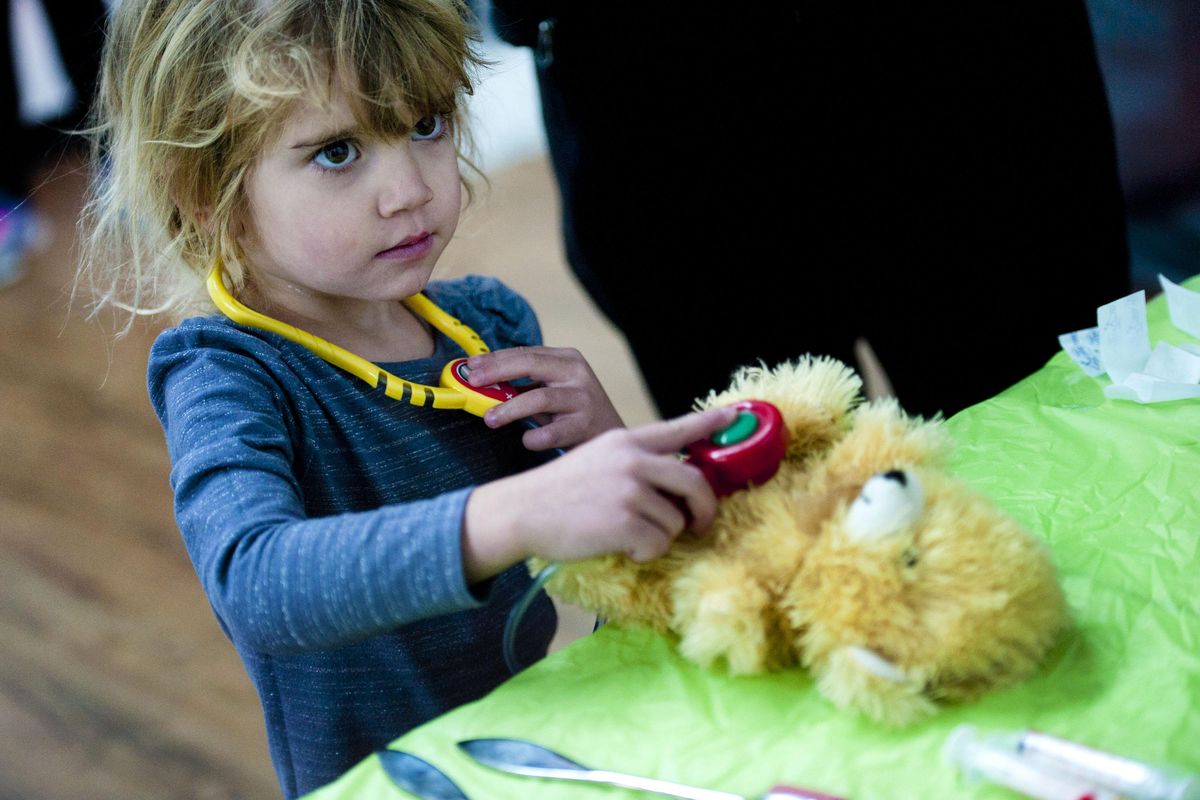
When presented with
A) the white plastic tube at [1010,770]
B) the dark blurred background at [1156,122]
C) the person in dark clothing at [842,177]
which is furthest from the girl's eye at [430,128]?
the dark blurred background at [1156,122]

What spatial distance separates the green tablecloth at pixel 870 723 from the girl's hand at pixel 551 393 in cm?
22

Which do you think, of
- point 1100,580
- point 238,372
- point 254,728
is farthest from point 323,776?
point 254,728

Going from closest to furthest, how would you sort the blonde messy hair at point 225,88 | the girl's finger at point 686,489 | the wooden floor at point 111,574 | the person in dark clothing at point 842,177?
the girl's finger at point 686,489 < the blonde messy hair at point 225,88 < the person in dark clothing at point 842,177 < the wooden floor at point 111,574

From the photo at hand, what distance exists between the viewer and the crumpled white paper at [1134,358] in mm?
831

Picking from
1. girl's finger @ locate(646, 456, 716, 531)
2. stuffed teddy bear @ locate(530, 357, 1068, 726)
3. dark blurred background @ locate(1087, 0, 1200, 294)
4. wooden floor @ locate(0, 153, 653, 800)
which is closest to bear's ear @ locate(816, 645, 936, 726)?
stuffed teddy bear @ locate(530, 357, 1068, 726)

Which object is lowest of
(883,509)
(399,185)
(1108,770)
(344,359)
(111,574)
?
(111,574)

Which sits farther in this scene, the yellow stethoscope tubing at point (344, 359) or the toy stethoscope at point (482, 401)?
the yellow stethoscope tubing at point (344, 359)

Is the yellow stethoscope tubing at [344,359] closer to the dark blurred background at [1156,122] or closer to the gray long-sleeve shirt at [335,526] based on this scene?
the gray long-sleeve shirt at [335,526]

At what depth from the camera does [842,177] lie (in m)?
1.24

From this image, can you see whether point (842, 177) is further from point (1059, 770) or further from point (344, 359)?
point (1059, 770)

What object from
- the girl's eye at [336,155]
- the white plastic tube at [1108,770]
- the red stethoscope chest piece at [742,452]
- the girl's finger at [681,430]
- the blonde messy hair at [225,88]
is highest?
the blonde messy hair at [225,88]

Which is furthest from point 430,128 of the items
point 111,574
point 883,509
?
point 111,574

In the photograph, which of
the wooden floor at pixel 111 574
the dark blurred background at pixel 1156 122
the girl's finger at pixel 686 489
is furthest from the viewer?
the dark blurred background at pixel 1156 122

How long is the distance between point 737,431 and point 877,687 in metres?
0.16
